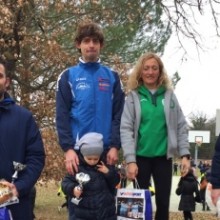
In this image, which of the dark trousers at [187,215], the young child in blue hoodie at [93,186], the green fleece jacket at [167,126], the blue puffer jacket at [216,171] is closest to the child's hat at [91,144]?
the young child in blue hoodie at [93,186]

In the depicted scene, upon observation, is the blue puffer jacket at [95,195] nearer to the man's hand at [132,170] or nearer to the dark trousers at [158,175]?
the man's hand at [132,170]

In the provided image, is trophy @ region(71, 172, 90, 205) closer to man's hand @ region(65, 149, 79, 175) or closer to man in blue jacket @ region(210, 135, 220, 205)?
man's hand @ region(65, 149, 79, 175)

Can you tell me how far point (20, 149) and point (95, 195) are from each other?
34.1 inches

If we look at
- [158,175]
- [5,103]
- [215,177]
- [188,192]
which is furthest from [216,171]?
[188,192]

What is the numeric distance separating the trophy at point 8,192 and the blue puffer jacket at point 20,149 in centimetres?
5

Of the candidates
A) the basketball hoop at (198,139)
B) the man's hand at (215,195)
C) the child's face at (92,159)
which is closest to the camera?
the man's hand at (215,195)

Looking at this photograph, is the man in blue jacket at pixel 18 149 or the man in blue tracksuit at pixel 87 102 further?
the man in blue tracksuit at pixel 87 102

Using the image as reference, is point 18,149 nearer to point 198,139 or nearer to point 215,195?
point 215,195

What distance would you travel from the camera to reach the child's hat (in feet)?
14.2

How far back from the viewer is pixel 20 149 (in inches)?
153

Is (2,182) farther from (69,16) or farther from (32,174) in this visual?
(69,16)

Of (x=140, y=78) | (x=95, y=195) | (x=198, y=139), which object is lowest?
(x=95, y=195)

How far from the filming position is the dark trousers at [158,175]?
4676 mm

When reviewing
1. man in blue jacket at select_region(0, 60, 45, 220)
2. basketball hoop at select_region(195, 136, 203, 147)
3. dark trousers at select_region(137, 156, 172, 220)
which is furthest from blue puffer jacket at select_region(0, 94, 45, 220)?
basketball hoop at select_region(195, 136, 203, 147)
